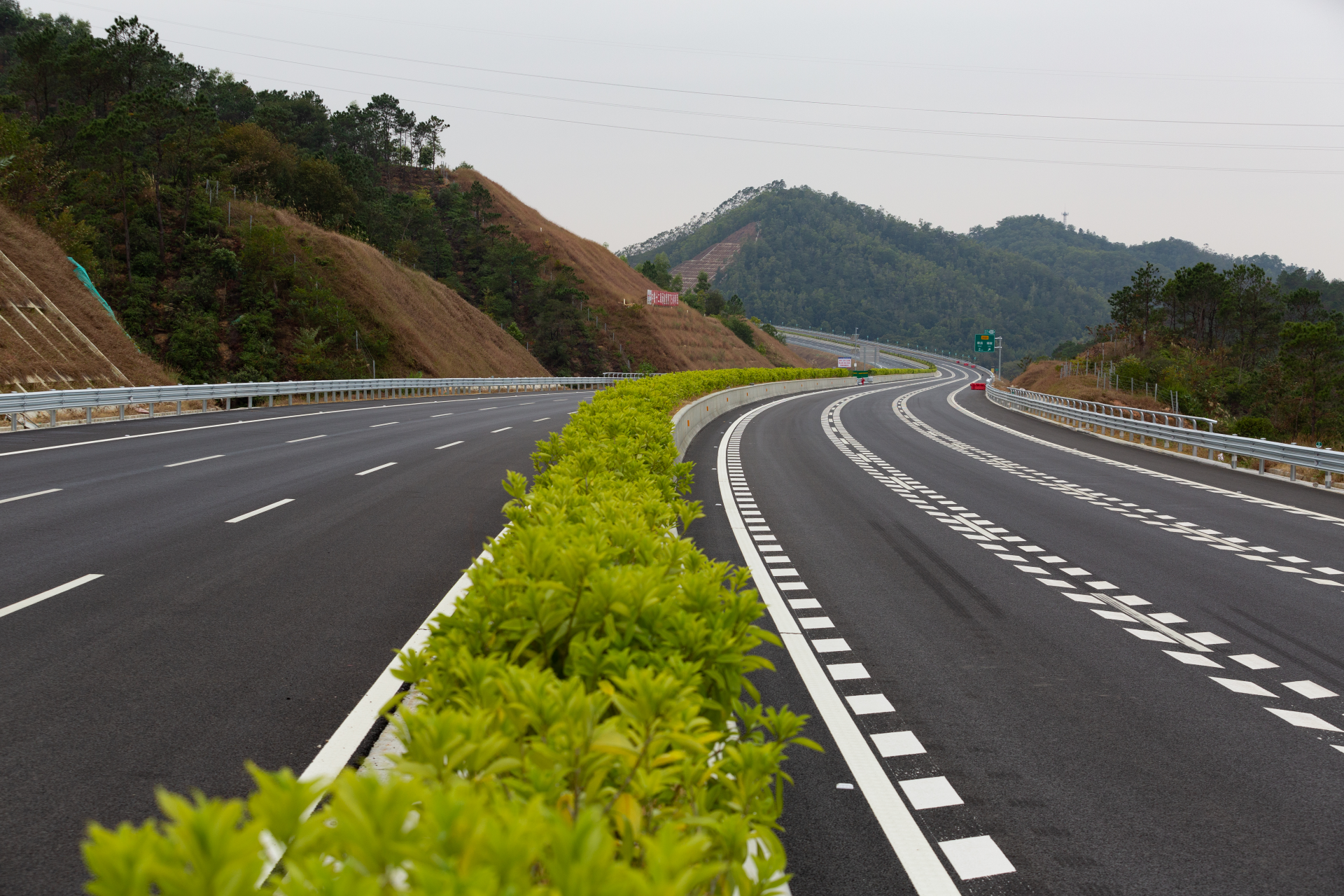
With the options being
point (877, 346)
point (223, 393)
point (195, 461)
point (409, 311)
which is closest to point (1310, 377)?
point (223, 393)

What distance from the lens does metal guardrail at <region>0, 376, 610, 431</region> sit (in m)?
22.2

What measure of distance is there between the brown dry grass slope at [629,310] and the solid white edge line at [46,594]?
95120mm

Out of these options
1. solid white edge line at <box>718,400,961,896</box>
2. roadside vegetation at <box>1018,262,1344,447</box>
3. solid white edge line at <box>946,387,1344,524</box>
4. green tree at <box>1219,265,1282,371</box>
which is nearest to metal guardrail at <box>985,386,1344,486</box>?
solid white edge line at <box>946,387,1344,524</box>

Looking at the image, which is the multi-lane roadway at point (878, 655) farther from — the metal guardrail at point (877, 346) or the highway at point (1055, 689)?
the metal guardrail at point (877, 346)

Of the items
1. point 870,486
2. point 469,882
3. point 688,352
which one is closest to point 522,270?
point 688,352

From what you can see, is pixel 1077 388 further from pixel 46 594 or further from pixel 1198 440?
pixel 46 594

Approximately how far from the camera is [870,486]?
16.3 m

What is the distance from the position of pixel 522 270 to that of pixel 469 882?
10180cm

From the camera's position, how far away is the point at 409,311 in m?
67.4

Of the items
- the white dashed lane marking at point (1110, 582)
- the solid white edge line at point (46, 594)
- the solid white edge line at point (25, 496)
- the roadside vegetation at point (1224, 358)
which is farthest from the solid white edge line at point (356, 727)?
the roadside vegetation at point (1224, 358)

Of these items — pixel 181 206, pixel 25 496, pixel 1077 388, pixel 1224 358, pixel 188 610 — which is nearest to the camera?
pixel 188 610

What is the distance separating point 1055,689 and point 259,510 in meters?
10.0

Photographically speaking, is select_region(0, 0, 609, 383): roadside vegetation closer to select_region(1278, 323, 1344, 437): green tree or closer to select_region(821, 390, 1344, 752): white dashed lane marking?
select_region(821, 390, 1344, 752): white dashed lane marking

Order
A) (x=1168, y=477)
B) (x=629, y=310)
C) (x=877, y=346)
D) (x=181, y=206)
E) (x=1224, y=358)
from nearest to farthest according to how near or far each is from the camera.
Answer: (x=1168, y=477), (x=181, y=206), (x=1224, y=358), (x=629, y=310), (x=877, y=346)
